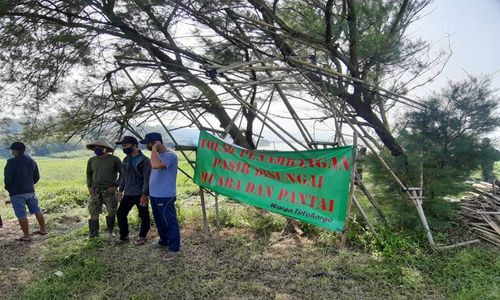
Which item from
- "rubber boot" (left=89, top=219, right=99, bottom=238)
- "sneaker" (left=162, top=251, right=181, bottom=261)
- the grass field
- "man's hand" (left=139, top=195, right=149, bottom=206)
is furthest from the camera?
"rubber boot" (left=89, top=219, right=99, bottom=238)

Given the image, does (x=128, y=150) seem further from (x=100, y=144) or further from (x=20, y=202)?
(x=20, y=202)

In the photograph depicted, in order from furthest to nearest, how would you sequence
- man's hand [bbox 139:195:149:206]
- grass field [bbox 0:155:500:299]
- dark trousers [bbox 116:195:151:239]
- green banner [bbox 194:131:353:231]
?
dark trousers [bbox 116:195:151:239] → man's hand [bbox 139:195:149:206] → green banner [bbox 194:131:353:231] → grass field [bbox 0:155:500:299]

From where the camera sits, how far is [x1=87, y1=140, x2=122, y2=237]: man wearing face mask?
5.16 metres

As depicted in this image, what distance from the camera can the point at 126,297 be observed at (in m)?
3.57

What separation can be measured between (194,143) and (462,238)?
12.5 ft

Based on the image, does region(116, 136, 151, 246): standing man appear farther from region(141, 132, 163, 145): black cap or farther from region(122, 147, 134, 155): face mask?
region(141, 132, 163, 145): black cap

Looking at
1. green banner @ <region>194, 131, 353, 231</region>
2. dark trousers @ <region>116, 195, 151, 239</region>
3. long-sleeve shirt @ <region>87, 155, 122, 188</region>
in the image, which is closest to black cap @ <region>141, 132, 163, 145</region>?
green banner @ <region>194, 131, 353, 231</region>

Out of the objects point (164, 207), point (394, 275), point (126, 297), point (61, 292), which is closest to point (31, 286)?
point (61, 292)

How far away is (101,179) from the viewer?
5145mm

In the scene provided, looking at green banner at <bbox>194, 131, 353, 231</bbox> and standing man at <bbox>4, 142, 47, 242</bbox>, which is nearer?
green banner at <bbox>194, 131, 353, 231</bbox>

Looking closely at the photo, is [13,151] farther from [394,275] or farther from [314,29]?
[394,275]

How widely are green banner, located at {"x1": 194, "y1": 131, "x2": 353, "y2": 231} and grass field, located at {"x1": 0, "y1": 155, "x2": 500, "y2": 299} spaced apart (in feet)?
1.94

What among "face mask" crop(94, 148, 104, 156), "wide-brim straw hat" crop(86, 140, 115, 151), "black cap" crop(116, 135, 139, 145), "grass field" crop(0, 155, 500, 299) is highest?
"black cap" crop(116, 135, 139, 145)

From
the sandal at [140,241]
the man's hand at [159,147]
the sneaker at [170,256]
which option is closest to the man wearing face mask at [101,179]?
the sandal at [140,241]
